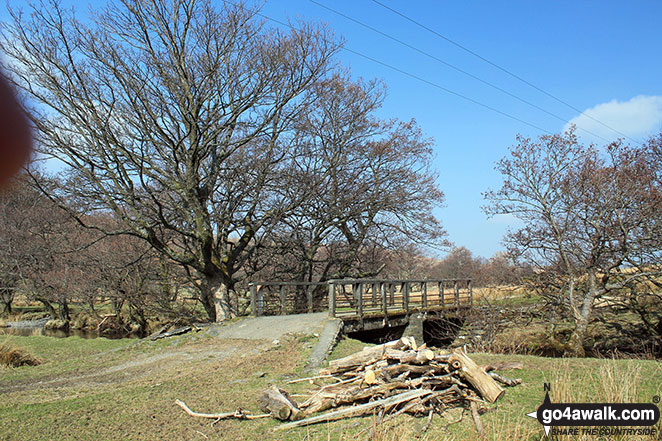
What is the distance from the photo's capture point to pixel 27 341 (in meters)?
15.4

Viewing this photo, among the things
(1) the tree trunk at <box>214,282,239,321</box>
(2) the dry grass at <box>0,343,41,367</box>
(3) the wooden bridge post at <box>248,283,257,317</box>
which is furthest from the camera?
(1) the tree trunk at <box>214,282,239,321</box>

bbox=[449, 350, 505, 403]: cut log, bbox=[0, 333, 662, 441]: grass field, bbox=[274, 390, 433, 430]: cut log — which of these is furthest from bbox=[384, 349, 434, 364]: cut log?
bbox=[0, 333, 662, 441]: grass field

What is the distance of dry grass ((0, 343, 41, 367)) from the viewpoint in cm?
1130

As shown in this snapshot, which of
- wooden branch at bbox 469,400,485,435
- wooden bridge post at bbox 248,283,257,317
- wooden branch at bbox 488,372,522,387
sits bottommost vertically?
wooden branch at bbox 469,400,485,435

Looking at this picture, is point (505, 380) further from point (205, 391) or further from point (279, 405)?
point (205, 391)

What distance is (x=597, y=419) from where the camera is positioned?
15.4ft

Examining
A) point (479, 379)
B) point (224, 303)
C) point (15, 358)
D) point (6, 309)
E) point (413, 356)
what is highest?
point (224, 303)

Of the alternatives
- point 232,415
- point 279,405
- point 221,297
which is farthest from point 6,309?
point 279,405

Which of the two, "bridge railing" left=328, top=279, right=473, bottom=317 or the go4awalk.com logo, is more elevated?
"bridge railing" left=328, top=279, right=473, bottom=317

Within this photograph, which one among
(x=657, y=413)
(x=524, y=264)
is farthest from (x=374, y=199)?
(x=657, y=413)

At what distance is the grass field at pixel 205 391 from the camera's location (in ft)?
19.2

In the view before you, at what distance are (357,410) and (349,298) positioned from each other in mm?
11157

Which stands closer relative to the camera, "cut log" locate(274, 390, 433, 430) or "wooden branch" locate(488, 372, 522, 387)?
"cut log" locate(274, 390, 433, 430)

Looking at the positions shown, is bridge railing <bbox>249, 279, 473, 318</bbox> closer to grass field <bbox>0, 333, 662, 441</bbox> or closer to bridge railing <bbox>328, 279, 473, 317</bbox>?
bridge railing <bbox>328, 279, 473, 317</bbox>
